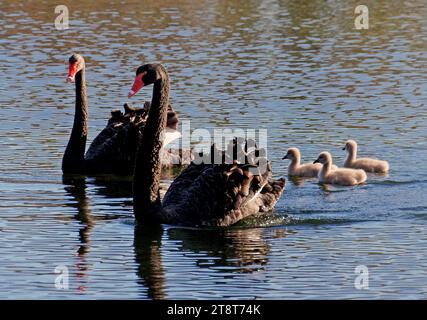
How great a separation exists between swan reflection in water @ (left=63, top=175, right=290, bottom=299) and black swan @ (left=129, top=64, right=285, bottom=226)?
101mm

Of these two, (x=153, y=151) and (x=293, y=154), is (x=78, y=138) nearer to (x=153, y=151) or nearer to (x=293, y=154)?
(x=293, y=154)

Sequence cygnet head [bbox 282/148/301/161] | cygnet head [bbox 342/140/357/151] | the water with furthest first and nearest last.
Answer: cygnet head [bbox 342/140/357/151] → cygnet head [bbox 282/148/301/161] → the water

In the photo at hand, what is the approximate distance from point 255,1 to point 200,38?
415 cm

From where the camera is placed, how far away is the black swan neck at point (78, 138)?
12055mm

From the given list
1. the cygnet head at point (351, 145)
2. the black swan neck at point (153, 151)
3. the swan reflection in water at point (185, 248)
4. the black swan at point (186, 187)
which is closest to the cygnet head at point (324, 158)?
the cygnet head at point (351, 145)

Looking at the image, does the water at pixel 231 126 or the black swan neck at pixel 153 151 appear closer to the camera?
the water at pixel 231 126

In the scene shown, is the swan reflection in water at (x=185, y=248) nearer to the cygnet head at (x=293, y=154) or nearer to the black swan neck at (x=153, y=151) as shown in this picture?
the black swan neck at (x=153, y=151)

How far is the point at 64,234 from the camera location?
31.9 ft

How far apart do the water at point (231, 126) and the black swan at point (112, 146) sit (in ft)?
0.63

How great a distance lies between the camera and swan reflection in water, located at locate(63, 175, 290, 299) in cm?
859

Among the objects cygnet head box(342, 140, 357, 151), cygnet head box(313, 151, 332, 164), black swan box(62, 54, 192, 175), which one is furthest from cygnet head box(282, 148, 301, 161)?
black swan box(62, 54, 192, 175)

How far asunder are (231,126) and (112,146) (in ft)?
5.33

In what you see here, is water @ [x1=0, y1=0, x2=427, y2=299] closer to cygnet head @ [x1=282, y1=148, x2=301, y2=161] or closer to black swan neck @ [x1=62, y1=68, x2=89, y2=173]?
black swan neck @ [x1=62, y1=68, x2=89, y2=173]
